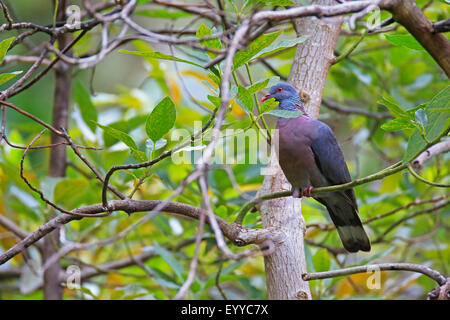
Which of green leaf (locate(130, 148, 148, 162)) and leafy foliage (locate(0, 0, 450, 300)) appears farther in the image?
leafy foliage (locate(0, 0, 450, 300))

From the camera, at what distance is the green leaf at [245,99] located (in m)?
1.98

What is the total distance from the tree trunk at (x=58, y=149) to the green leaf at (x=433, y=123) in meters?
2.22

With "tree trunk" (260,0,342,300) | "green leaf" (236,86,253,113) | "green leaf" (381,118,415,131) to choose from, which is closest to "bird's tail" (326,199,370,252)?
"tree trunk" (260,0,342,300)

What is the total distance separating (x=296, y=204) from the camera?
2.45m

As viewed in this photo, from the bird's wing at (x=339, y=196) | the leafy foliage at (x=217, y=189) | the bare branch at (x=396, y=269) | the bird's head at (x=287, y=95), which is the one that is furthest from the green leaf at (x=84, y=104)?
the bare branch at (x=396, y=269)

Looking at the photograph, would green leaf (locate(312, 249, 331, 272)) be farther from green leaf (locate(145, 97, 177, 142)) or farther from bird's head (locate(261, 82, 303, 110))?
green leaf (locate(145, 97, 177, 142))

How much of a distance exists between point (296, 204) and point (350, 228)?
74 cm

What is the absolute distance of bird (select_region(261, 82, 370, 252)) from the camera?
9.46 feet

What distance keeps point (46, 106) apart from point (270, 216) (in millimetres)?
4099

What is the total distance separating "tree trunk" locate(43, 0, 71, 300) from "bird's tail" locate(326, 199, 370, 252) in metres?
1.76
